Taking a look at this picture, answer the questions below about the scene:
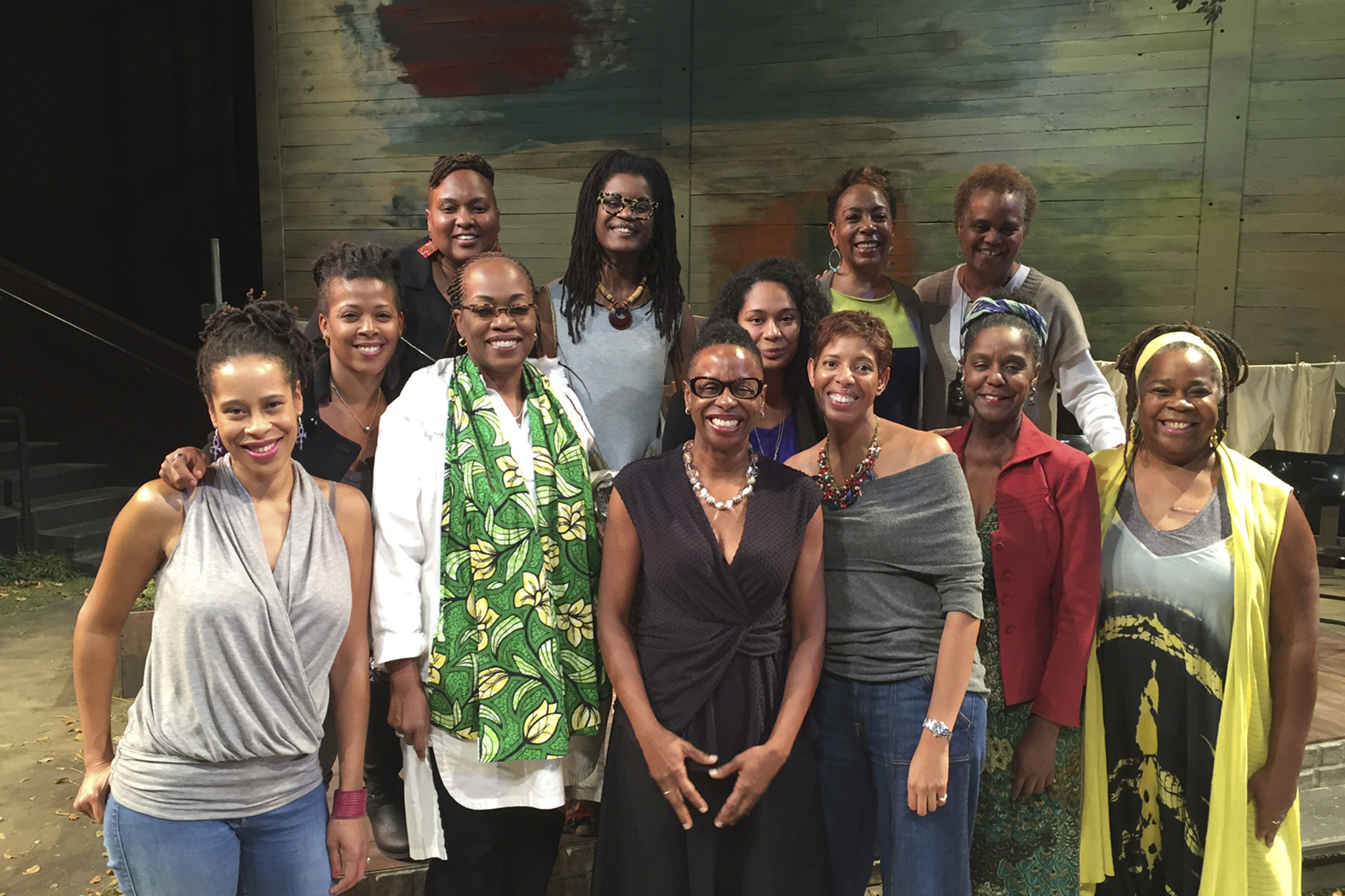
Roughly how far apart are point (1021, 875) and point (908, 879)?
0.38 meters

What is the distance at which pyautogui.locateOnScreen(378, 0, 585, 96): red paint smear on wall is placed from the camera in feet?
23.0

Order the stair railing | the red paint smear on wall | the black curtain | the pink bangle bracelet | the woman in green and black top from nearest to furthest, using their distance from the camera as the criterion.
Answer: the pink bangle bracelet, the woman in green and black top, the stair railing, the red paint smear on wall, the black curtain

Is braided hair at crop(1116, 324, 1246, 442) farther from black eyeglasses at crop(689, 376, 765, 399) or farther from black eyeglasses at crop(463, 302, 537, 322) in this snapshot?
black eyeglasses at crop(463, 302, 537, 322)

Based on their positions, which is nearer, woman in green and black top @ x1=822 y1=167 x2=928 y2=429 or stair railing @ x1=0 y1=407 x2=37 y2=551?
woman in green and black top @ x1=822 y1=167 x2=928 y2=429

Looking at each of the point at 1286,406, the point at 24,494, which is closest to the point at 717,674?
the point at 1286,406

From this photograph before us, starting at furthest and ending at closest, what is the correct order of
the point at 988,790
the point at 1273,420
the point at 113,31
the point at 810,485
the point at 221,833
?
the point at 113,31 → the point at 1273,420 → the point at 988,790 → the point at 810,485 → the point at 221,833

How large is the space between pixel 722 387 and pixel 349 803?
1074 millimetres

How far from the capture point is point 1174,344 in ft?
7.07

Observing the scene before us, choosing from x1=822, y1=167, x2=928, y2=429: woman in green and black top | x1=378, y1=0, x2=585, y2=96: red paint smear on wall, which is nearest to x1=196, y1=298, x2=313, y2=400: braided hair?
x1=822, y1=167, x2=928, y2=429: woman in green and black top

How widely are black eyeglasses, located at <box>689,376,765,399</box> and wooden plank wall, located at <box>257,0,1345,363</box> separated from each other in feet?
16.7

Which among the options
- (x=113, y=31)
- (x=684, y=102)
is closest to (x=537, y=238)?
(x=684, y=102)

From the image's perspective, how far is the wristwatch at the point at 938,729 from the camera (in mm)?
1921

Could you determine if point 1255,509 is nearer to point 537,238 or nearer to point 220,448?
point 220,448

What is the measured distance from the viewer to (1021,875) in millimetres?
2168
